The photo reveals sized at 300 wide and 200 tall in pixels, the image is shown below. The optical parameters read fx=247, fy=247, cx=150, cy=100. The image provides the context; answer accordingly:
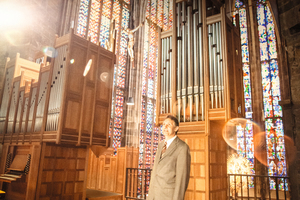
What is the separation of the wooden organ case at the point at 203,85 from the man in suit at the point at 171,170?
3.58 meters

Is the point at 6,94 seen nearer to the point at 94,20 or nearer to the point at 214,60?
the point at 214,60

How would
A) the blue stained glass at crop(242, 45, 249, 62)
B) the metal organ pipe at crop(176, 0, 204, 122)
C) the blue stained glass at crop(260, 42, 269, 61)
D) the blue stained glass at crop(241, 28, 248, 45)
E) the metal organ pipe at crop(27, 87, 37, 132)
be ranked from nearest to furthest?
the metal organ pipe at crop(27, 87, 37, 132) → the metal organ pipe at crop(176, 0, 204, 122) → the blue stained glass at crop(260, 42, 269, 61) → the blue stained glass at crop(242, 45, 249, 62) → the blue stained glass at crop(241, 28, 248, 45)

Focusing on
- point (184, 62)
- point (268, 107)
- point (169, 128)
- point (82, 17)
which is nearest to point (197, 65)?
point (184, 62)

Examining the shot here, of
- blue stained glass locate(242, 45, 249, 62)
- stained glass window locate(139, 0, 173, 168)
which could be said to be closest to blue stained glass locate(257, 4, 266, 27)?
blue stained glass locate(242, 45, 249, 62)

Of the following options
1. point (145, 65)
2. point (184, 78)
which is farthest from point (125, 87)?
point (184, 78)

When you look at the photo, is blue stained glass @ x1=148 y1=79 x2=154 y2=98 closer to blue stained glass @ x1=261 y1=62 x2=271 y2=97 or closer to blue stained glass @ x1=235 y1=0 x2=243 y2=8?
blue stained glass @ x1=261 y1=62 x2=271 y2=97

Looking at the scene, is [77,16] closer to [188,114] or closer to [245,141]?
[188,114]

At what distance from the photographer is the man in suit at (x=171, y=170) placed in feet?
7.30

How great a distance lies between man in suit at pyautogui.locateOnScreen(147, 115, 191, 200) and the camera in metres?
2.23

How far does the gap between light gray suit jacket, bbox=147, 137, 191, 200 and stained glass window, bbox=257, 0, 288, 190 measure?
10.9 meters

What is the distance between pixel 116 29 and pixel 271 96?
877 centimetres

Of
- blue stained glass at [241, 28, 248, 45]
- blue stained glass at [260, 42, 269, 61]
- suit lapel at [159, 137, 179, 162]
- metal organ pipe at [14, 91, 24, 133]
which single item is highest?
blue stained glass at [241, 28, 248, 45]

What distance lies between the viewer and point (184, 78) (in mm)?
6703

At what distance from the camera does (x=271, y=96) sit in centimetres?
1286
